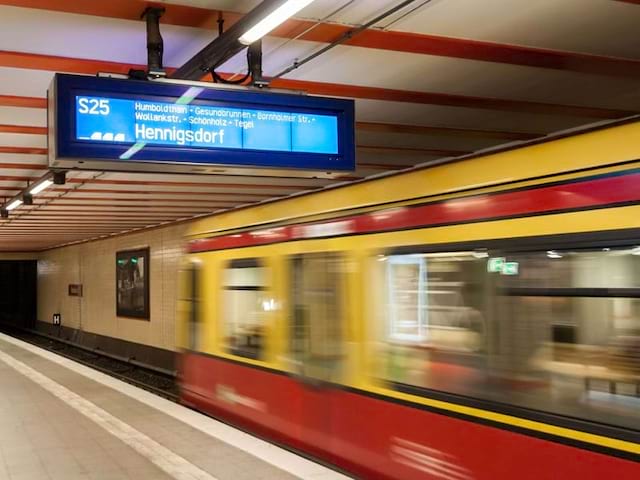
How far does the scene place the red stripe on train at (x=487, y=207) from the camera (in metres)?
3.72

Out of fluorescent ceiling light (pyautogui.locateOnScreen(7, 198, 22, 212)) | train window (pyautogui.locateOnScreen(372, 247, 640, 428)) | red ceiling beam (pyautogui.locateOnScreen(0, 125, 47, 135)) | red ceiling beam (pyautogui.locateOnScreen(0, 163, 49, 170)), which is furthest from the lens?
fluorescent ceiling light (pyautogui.locateOnScreen(7, 198, 22, 212))

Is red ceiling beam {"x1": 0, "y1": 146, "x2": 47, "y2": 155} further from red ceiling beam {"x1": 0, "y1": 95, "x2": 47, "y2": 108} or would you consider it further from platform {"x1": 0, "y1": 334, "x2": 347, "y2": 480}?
platform {"x1": 0, "y1": 334, "x2": 347, "y2": 480}

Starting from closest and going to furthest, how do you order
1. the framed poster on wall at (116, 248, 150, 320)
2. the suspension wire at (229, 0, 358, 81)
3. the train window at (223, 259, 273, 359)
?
the suspension wire at (229, 0, 358, 81) → the train window at (223, 259, 273, 359) → the framed poster on wall at (116, 248, 150, 320)

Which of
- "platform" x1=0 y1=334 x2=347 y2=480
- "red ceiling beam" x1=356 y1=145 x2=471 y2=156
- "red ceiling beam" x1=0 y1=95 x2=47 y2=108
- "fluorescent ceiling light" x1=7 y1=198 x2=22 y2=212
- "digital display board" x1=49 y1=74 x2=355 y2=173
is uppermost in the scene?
"red ceiling beam" x1=356 y1=145 x2=471 y2=156

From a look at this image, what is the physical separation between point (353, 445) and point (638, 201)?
3480mm

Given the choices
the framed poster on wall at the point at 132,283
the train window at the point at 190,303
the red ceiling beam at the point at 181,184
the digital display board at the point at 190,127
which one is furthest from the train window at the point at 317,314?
the framed poster on wall at the point at 132,283

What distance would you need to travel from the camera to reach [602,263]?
3.70 meters

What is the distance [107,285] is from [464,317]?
76.6 ft

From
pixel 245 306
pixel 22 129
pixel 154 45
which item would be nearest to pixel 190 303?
pixel 245 306

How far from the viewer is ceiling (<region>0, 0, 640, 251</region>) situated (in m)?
4.78

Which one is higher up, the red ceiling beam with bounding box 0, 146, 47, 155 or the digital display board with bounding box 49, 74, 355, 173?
the red ceiling beam with bounding box 0, 146, 47, 155

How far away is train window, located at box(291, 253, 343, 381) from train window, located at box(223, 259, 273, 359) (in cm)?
67

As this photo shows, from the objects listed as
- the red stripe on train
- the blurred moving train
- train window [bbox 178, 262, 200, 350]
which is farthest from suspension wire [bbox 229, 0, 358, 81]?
train window [bbox 178, 262, 200, 350]

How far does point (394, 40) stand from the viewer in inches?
208
